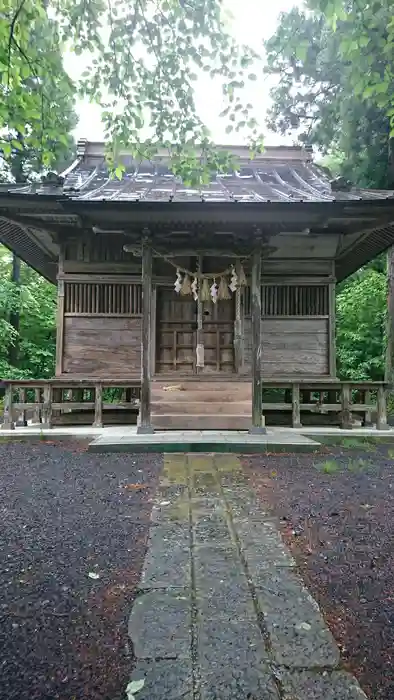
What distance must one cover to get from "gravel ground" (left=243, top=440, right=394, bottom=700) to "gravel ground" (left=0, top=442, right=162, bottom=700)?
0.93 m

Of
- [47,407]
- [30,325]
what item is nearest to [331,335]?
[47,407]

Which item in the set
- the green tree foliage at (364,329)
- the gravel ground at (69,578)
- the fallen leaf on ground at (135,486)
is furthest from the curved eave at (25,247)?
the green tree foliage at (364,329)

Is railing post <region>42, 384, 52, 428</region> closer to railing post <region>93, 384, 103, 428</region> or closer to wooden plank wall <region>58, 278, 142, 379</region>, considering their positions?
railing post <region>93, 384, 103, 428</region>

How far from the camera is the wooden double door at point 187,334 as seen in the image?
8555 mm

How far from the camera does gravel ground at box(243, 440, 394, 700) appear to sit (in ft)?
5.81

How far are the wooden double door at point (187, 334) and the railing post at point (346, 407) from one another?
213 centimetres

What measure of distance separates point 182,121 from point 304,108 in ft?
50.5

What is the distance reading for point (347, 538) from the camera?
3016 millimetres

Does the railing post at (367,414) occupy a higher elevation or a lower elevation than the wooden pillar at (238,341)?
lower

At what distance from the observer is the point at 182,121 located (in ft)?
12.9

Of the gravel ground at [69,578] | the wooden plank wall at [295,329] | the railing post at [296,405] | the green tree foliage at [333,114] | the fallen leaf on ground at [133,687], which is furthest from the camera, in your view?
the green tree foliage at [333,114]

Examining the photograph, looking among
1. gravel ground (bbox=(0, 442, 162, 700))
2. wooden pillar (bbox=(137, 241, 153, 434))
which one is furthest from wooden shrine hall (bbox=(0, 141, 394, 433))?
gravel ground (bbox=(0, 442, 162, 700))

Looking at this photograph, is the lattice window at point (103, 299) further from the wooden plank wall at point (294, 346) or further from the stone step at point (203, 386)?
the wooden plank wall at point (294, 346)

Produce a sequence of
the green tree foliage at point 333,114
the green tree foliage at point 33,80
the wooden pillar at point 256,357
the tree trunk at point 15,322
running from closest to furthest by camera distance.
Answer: the green tree foliage at point 33,80, the wooden pillar at point 256,357, the green tree foliage at point 333,114, the tree trunk at point 15,322
